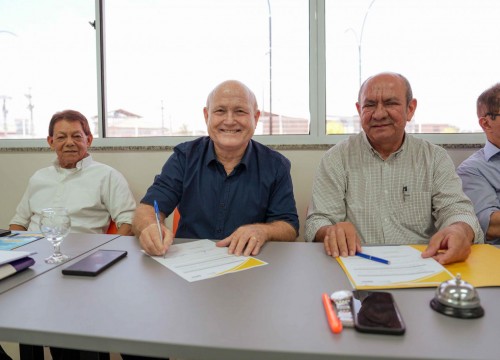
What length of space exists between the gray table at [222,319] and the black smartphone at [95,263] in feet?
0.08

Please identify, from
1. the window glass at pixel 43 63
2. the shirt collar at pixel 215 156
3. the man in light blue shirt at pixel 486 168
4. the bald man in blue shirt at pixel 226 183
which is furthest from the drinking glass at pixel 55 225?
the window glass at pixel 43 63

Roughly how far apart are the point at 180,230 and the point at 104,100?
162cm

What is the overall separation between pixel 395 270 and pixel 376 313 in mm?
305

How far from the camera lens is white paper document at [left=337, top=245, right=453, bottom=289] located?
0.91 meters

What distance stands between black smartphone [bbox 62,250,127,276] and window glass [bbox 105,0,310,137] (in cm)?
167

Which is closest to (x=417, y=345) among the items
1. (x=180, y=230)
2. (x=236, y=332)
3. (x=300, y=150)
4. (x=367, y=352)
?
(x=367, y=352)

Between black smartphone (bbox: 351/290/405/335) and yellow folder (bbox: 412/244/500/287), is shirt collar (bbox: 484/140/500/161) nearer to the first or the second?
yellow folder (bbox: 412/244/500/287)

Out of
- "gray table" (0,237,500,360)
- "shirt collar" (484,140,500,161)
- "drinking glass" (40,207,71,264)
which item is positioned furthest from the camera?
"shirt collar" (484,140,500,161)

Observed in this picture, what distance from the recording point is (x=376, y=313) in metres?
0.73

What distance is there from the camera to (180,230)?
5.92 feet

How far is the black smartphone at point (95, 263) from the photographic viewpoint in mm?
1014

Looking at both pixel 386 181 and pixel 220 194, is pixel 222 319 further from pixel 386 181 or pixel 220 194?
pixel 386 181

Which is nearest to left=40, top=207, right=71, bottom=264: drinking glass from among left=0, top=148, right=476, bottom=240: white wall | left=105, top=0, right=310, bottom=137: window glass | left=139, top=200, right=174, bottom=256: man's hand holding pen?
left=139, top=200, right=174, bottom=256: man's hand holding pen

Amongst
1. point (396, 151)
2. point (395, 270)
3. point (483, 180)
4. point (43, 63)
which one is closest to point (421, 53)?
point (483, 180)
